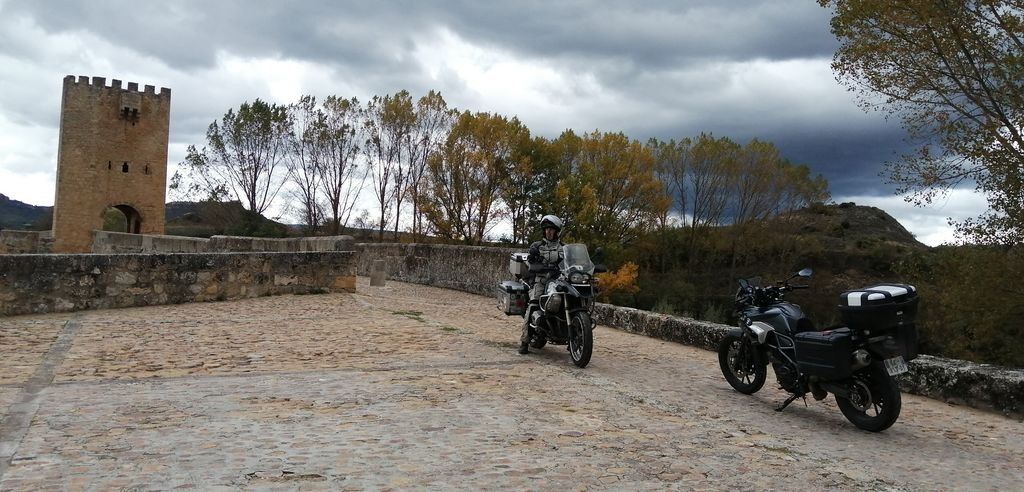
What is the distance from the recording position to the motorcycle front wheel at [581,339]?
6.76m

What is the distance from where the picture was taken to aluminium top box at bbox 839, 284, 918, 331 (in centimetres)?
466

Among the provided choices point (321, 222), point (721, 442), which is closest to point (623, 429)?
point (721, 442)

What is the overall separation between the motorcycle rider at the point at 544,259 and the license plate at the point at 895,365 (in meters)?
3.47

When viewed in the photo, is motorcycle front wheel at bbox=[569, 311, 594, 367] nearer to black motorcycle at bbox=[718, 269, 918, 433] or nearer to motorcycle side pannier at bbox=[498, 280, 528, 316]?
motorcycle side pannier at bbox=[498, 280, 528, 316]

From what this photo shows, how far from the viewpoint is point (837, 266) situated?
4641cm

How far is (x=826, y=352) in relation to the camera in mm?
4883

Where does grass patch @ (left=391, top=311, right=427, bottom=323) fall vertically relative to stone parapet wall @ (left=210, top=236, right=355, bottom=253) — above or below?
below

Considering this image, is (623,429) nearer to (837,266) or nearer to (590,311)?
(590,311)

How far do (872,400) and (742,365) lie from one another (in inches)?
51.4

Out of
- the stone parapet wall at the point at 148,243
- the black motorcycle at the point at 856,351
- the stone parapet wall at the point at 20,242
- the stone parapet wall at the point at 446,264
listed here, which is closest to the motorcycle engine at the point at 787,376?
the black motorcycle at the point at 856,351

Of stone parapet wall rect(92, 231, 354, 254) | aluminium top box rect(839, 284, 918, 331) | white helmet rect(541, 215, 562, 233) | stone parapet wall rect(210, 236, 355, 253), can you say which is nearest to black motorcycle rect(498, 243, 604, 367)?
white helmet rect(541, 215, 562, 233)

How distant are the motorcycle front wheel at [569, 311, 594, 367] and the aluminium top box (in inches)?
96.5

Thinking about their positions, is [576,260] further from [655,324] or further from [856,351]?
[655,324]

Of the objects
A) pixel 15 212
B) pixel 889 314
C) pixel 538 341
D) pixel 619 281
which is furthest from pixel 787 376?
pixel 15 212
